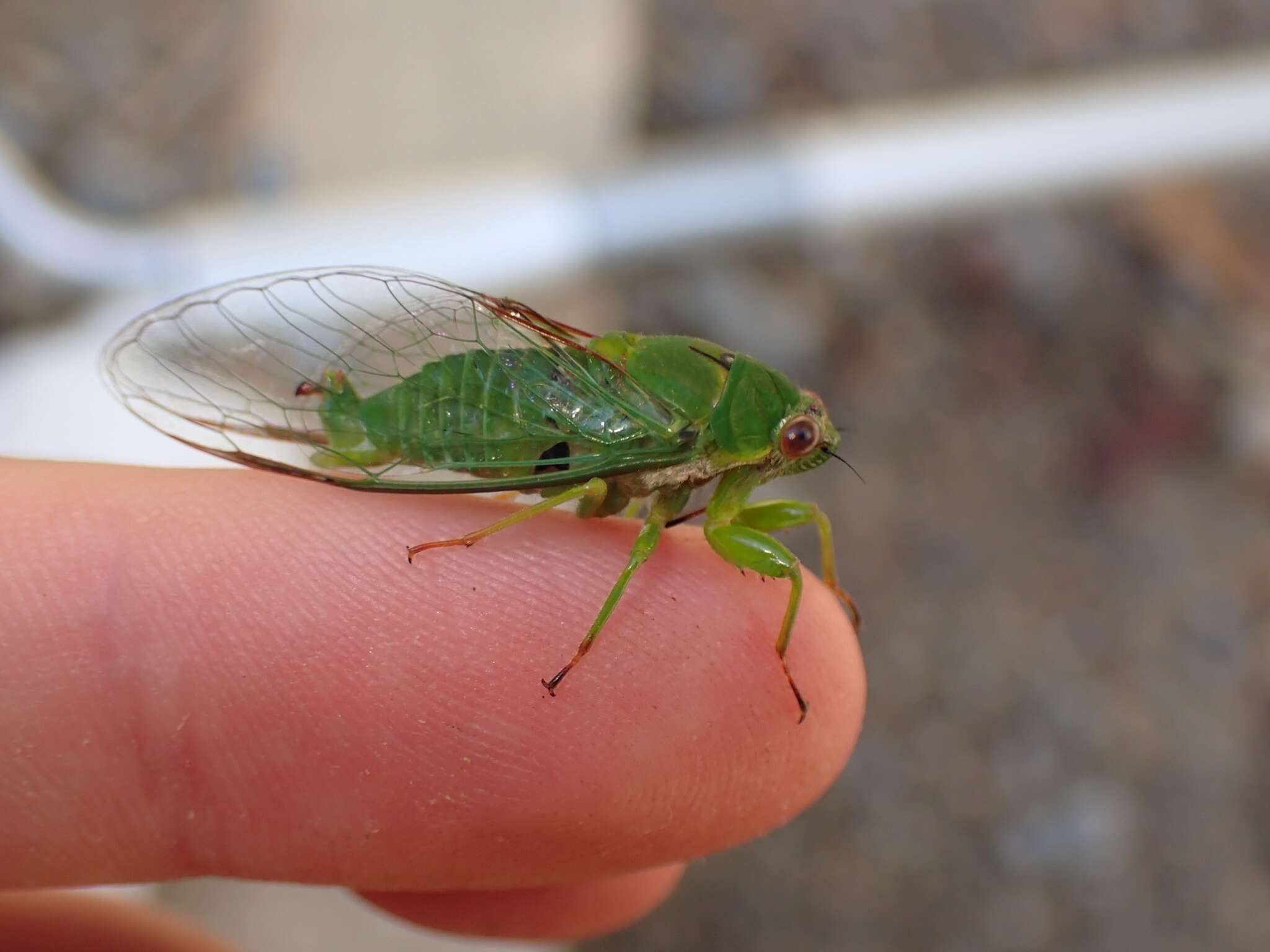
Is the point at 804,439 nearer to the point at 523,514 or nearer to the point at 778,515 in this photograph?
the point at 778,515

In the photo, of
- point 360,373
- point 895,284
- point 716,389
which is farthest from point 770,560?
point 895,284

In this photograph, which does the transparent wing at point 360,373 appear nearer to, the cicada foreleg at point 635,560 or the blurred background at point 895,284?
the cicada foreleg at point 635,560


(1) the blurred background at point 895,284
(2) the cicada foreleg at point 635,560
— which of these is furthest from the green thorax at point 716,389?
(1) the blurred background at point 895,284

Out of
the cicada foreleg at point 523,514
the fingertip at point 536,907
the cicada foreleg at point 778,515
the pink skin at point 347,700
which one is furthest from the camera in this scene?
the fingertip at point 536,907

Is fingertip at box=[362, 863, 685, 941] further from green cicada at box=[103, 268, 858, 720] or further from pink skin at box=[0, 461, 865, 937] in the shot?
green cicada at box=[103, 268, 858, 720]

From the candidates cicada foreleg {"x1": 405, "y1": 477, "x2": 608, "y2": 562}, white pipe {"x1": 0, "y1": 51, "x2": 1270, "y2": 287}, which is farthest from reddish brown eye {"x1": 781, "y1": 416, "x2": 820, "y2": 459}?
white pipe {"x1": 0, "y1": 51, "x2": 1270, "y2": 287}

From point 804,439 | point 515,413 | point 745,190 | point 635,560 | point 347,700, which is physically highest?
point 745,190

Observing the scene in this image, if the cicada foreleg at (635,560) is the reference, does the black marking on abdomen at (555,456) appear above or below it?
above
